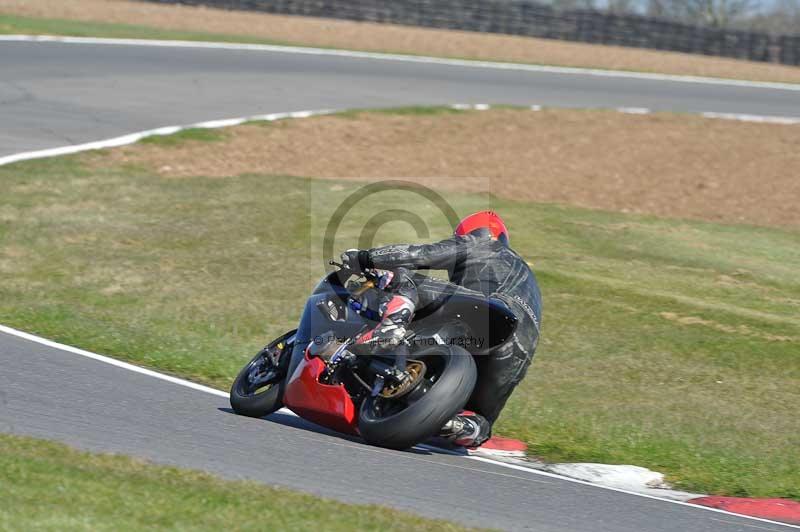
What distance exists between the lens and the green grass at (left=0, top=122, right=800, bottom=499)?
787cm

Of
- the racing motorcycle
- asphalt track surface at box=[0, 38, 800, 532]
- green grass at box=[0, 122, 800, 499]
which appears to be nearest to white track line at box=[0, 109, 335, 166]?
green grass at box=[0, 122, 800, 499]

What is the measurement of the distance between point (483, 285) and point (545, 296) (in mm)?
4456

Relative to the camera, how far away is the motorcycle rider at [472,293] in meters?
6.45

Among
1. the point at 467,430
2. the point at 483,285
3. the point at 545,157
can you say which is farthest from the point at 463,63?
the point at 467,430

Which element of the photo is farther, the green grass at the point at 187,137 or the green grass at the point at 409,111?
the green grass at the point at 409,111

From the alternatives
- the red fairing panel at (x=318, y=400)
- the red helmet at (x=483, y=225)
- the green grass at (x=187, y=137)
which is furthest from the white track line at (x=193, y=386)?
the green grass at (x=187, y=137)

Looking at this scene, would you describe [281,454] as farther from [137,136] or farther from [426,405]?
[137,136]

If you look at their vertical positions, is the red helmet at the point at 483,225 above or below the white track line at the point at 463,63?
below

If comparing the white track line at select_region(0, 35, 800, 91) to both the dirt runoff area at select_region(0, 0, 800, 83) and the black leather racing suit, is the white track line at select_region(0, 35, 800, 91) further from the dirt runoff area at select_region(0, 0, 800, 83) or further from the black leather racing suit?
the black leather racing suit

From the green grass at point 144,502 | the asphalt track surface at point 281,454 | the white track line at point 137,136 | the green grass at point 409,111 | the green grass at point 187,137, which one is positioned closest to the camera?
the green grass at point 144,502

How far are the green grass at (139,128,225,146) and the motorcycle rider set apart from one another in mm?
10771

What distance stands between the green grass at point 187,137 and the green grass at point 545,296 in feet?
5.03

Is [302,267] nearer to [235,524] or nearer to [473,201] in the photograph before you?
[473,201]

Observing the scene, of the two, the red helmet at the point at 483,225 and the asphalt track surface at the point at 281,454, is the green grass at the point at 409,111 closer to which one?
the asphalt track surface at the point at 281,454
